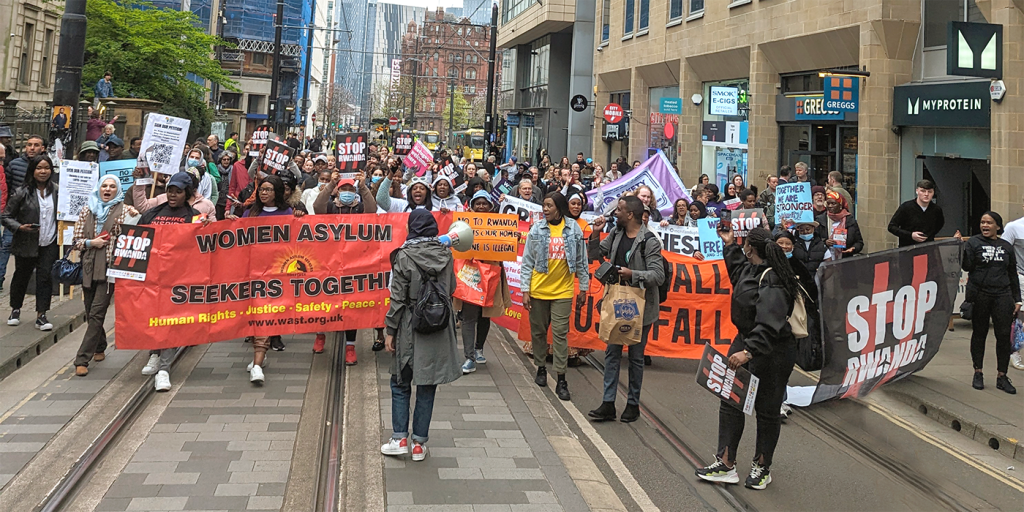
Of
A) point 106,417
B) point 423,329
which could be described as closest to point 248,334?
point 106,417

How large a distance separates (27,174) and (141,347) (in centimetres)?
323

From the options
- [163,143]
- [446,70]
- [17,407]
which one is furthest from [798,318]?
[446,70]

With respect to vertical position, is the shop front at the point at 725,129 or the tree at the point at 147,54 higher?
the tree at the point at 147,54

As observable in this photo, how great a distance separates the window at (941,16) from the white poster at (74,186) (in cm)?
1458

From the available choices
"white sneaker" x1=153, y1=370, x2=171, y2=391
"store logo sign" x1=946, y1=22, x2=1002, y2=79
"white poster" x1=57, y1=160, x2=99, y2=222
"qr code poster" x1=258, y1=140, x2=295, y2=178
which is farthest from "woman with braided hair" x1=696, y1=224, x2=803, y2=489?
"store logo sign" x1=946, y1=22, x2=1002, y2=79

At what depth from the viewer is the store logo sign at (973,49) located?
539 inches

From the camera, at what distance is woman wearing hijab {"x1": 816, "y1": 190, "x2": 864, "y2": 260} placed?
1116cm

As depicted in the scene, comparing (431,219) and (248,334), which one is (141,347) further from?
(431,219)

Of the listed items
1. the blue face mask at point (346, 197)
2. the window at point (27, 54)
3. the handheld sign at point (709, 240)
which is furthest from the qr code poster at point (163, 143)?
the window at point (27, 54)

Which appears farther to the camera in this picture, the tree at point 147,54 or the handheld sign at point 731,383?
the tree at point 147,54

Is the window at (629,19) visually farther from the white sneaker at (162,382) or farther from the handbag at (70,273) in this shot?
the white sneaker at (162,382)

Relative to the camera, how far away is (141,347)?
8.63 metres

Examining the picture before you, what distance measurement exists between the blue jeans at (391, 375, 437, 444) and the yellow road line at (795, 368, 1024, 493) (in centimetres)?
423

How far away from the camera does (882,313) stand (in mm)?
7559
